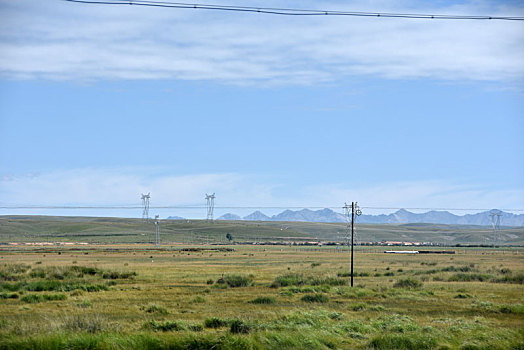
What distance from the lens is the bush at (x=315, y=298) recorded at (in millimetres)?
44203

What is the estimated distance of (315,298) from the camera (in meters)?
44.9

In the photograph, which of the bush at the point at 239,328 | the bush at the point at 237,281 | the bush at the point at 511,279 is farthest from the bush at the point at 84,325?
the bush at the point at 511,279

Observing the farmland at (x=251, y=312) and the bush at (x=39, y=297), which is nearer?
the farmland at (x=251, y=312)

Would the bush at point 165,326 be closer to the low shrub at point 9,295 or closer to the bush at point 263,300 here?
the bush at point 263,300

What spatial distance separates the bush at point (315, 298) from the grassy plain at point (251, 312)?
0.07 metres

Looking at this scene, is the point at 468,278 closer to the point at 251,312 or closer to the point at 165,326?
the point at 251,312

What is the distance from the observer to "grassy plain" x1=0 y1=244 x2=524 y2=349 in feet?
74.0

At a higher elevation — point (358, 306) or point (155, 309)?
point (358, 306)

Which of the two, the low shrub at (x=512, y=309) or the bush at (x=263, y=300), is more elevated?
the low shrub at (x=512, y=309)

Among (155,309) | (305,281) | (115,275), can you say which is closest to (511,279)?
(305,281)

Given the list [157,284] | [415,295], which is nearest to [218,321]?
[415,295]

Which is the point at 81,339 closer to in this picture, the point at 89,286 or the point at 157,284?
the point at 89,286

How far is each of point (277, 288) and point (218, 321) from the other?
24.6 metres

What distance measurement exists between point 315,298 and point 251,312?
31.4 feet
